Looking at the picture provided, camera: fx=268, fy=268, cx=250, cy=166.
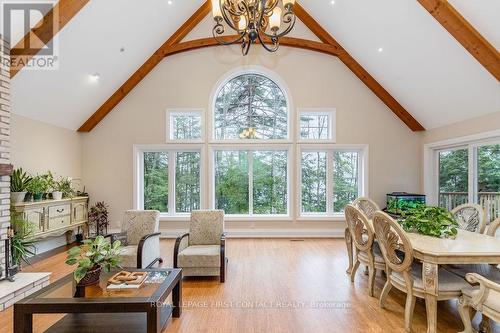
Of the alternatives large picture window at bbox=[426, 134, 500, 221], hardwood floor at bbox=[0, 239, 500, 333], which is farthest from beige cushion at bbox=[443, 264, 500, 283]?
large picture window at bbox=[426, 134, 500, 221]

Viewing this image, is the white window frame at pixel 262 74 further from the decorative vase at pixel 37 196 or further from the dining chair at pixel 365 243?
the decorative vase at pixel 37 196

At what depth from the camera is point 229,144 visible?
6.22 m

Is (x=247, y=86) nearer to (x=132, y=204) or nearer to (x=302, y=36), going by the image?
(x=302, y=36)

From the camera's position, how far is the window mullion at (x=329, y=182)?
20.9ft

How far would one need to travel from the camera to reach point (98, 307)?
2117 mm


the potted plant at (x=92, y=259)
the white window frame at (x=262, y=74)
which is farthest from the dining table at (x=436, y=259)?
the white window frame at (x=262, y=74)

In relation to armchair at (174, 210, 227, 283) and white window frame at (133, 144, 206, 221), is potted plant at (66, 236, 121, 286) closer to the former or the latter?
armchair at (174, 210, 227, 283)

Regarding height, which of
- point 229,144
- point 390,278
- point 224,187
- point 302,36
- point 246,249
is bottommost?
point 246,249

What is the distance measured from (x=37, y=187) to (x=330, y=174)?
19.0ft

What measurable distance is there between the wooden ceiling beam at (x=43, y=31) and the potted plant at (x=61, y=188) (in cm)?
210

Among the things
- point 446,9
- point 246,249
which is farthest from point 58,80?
point 446,9

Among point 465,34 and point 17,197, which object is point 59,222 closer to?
point 17,197

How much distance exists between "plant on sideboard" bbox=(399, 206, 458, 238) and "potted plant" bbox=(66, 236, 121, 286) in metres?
3.28

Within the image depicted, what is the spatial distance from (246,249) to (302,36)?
4863 mm
